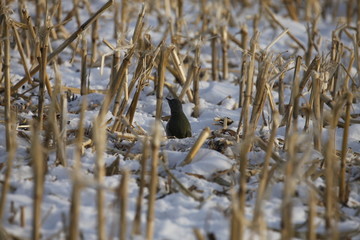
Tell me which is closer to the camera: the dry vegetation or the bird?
the dry vegetation

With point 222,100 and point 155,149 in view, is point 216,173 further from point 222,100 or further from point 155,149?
point 222,100

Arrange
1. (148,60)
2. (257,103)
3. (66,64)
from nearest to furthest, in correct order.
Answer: (257,103) < (148,60) < (66,64)

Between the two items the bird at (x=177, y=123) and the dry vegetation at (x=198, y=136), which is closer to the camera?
the dry vegetation at (x=198, y=136)

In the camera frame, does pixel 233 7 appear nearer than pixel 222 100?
No

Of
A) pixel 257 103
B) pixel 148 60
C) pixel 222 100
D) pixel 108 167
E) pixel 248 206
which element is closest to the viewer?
pixel 248 206

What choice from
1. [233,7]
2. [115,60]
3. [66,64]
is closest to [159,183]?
[115,60]

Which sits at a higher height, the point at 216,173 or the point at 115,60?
the point at 115,60

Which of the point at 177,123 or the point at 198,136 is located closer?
the point at 198,136

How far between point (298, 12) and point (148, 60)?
243 inches

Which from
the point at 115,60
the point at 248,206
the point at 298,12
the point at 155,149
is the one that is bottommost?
the point at 248,206

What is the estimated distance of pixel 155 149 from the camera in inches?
99.9

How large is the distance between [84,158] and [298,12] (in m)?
6.93

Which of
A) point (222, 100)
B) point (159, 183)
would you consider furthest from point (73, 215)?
point (222, 100)

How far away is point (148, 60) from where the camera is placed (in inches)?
156
